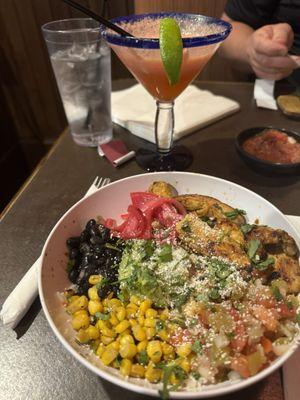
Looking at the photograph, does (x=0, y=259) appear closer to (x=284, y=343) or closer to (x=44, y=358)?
(x=44, y=358)

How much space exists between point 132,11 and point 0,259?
2.63 metres

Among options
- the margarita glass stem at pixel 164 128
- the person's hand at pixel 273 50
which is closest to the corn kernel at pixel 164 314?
the margarita glass stem at pixel 164 128

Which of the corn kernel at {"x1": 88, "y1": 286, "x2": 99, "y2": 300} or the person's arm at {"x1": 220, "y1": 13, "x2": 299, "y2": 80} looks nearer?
the corn kernel at {"x1": 88, "y1": 286, "x2": 99, "y2": 300}

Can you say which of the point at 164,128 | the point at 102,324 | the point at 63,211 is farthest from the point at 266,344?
the point at 164,128

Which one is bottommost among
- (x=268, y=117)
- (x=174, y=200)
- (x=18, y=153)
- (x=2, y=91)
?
(x=18, y=153)

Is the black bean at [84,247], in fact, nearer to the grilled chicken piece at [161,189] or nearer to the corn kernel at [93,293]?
the corn kernel at [93,293]

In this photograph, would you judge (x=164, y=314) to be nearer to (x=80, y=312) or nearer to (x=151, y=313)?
(x=151, y=313)

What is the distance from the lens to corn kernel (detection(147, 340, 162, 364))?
74cm

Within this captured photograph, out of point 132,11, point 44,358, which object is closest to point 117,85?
point 132,11

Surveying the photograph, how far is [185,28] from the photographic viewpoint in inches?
55.2

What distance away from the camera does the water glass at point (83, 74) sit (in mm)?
1507

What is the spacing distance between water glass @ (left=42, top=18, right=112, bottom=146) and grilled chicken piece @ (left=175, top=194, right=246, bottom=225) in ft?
2.51

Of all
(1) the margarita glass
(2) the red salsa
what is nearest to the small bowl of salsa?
(2) the red salsa

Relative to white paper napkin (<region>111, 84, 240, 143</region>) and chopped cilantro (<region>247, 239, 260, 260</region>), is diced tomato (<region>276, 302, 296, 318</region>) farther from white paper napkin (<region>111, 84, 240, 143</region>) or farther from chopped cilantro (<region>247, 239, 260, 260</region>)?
white paper napkin (<region>111, 84, 240, 143</region>)
